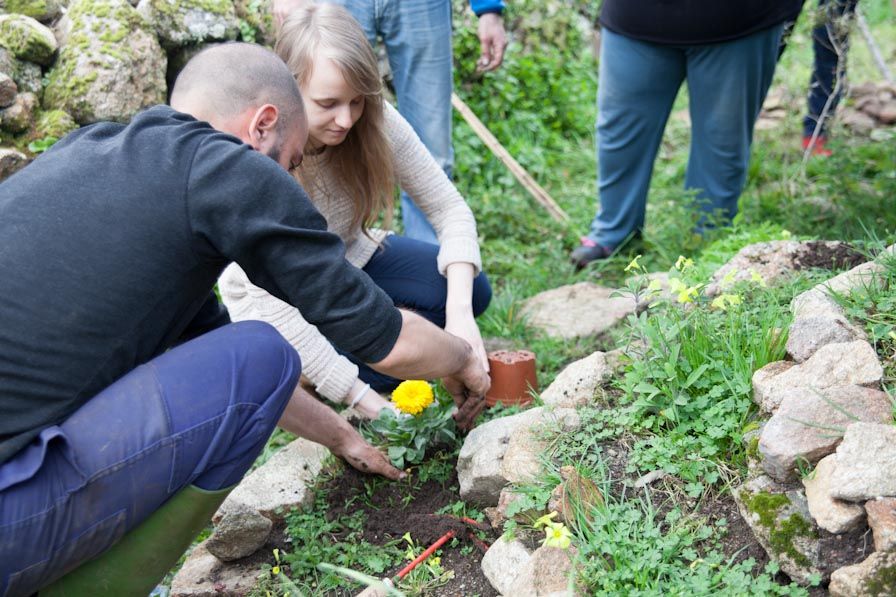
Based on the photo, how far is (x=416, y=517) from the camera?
2.29 metres

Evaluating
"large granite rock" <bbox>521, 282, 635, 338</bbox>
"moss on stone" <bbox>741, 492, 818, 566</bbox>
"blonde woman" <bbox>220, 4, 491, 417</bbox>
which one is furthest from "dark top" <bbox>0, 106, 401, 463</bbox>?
"large granite rock" <bbox>521, 282, 635, 338</bbox>

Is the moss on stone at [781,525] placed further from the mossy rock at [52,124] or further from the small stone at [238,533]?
the mossy rock at [52,124]

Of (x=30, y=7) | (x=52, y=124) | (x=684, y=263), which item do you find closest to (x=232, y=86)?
(x=684, y=263)

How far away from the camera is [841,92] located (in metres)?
5.16

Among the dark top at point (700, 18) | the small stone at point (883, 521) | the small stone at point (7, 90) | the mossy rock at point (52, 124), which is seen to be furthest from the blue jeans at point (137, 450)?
the dark top at point (700, 18)

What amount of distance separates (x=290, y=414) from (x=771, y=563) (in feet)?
4.28

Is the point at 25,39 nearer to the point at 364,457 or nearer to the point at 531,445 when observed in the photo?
the point at 364,457

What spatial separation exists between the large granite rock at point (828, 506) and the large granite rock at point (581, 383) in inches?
28.7

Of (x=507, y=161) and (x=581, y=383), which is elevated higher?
(x=581, y=383)

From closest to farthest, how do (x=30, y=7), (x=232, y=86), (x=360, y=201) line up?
(x=232, y=86)
(x=360, y=201)
(x=30, y=7)

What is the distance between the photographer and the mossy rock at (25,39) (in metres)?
3.43

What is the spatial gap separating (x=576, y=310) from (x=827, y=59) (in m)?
3.07

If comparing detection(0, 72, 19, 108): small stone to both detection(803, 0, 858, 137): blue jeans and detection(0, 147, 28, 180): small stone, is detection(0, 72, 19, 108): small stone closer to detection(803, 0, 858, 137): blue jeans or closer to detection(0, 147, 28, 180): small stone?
detection(0, 147, 28, 180): small stone

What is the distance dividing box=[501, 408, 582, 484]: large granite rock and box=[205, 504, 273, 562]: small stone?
68cm
